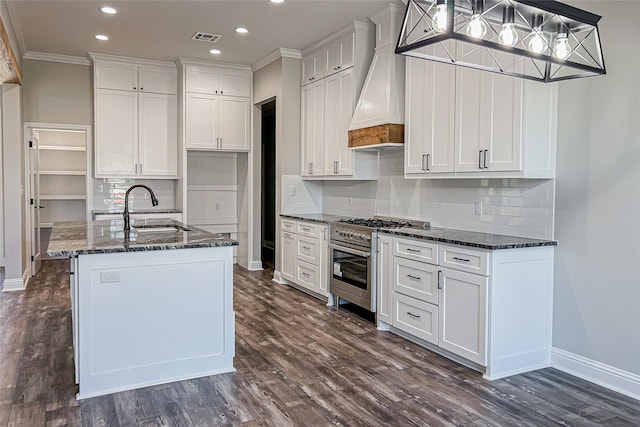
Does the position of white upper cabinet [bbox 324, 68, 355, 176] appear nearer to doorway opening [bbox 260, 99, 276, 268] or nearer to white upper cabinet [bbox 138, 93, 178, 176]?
white upper cabinet [bbox 138, 93, 178, 176]

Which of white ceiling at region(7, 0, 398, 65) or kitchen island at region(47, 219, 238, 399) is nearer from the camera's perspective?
kitchen island at region(47, 219, 238, 399)

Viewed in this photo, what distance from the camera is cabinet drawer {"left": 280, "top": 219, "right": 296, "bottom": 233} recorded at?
5914 millimetres

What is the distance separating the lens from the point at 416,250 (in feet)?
12.5

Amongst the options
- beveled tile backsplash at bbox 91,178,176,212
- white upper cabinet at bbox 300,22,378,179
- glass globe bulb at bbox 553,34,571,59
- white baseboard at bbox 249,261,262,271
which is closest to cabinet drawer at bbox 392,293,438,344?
white upper cabinet at bbox 300,22,378,179

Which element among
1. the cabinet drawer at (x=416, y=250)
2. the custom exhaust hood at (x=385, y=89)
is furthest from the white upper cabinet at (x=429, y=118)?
the cabinet drawer at (x=416, y=250)

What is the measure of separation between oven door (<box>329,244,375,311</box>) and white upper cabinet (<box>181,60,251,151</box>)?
272 cm

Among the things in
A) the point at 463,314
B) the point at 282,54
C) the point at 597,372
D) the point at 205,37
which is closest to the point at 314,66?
the point at 282,54

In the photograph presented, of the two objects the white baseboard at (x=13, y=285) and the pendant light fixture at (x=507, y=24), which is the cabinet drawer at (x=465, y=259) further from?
the white baseboard at (x=13, y=285)

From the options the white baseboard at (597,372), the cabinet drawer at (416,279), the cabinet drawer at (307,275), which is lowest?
the white baseboard at (597,372)

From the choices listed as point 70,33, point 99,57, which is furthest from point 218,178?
point 70,33

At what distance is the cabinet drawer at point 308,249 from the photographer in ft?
17.8

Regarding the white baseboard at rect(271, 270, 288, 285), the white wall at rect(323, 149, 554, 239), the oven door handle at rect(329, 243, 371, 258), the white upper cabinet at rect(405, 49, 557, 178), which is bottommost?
the white baseboard at rect(271, 270, 288, 285)

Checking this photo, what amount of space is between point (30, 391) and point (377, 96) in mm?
3637

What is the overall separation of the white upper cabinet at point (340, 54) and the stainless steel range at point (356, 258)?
5.70 feet
